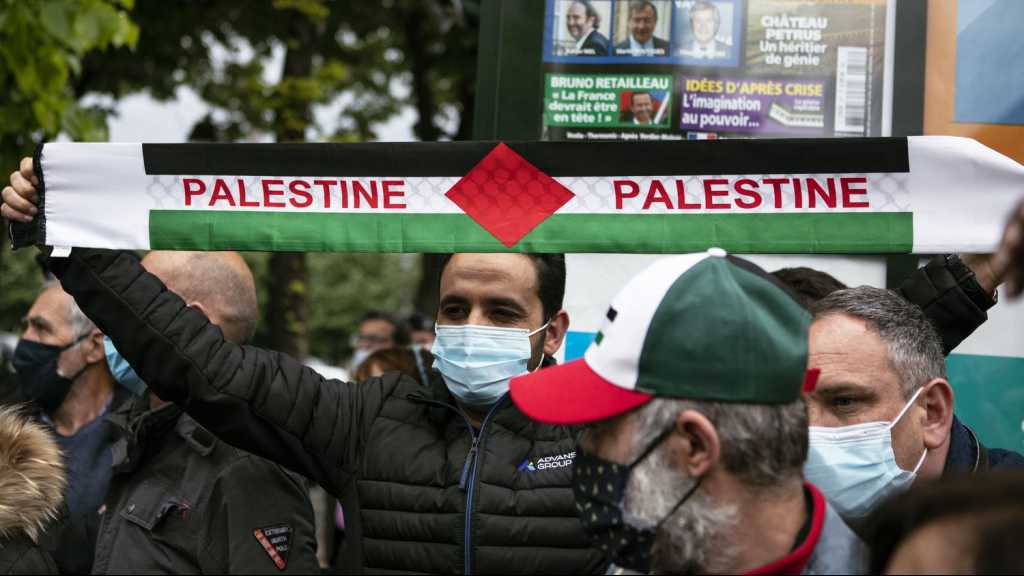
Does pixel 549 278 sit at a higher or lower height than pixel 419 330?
higher

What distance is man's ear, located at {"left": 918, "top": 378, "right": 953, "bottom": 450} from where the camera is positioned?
303 centimetres

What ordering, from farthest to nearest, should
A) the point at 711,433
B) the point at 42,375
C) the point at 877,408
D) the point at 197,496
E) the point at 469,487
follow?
the point at 42,375, the point at 197,496, the point at 877,408, the point at 469,487, the point at 711,433

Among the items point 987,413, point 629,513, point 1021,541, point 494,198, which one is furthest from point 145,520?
point 987,413

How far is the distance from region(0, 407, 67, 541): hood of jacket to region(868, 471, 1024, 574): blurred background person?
7.74 feet

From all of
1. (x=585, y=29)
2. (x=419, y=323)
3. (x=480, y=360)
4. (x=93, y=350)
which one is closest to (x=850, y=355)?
Answer: (x=480, y=360)

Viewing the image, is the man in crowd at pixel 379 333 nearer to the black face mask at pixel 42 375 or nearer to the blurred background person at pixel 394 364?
the blurred background person at pixel 394 364

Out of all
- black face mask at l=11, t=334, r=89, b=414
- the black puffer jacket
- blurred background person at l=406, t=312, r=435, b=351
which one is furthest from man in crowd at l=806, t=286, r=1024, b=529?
blurred background person at l=406, t=312, r=435, b=351

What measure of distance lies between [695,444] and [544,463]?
976 mm

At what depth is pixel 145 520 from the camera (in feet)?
10.9

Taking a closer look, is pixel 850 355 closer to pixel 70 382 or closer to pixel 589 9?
pixel 589 9

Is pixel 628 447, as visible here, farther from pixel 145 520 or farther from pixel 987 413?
pixel 987 413

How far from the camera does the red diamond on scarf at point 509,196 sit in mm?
3113

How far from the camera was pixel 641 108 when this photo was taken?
4.14 m

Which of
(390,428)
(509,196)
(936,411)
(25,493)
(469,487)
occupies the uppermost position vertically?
(509,196)
